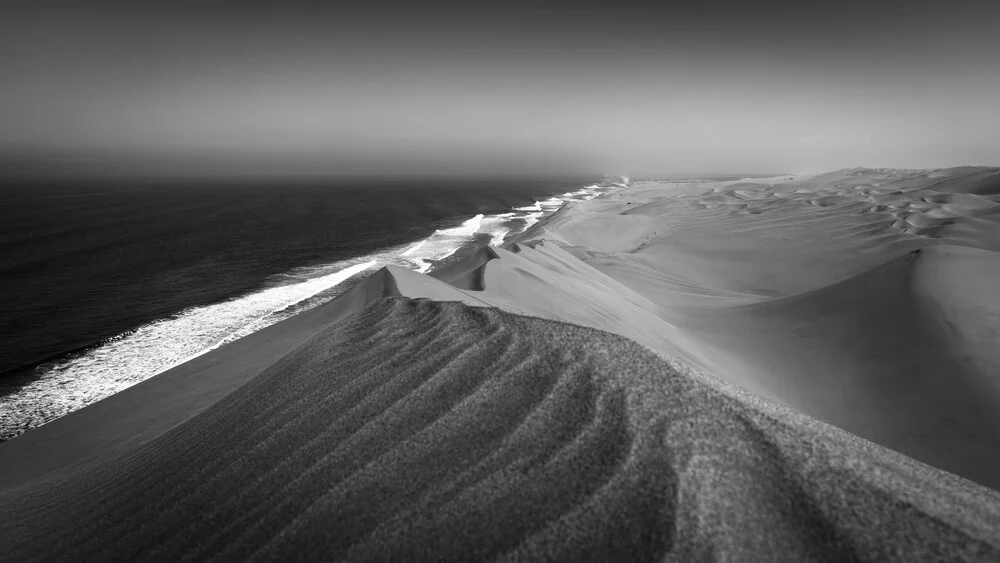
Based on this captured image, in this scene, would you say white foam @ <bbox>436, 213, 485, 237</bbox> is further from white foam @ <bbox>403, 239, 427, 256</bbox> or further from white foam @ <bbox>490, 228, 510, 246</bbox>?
white foam @ <bbox>403, 239, 427, 256</bbox>

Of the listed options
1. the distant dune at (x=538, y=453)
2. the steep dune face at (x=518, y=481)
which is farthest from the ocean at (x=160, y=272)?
the steep dune face at (x=518, y=481)

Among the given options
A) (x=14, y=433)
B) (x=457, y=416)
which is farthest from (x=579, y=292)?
(x=14, y=433)

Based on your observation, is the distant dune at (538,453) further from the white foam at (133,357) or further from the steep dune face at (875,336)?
the white foam at (133,357)

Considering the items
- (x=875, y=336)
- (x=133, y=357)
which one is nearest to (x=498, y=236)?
(x=133, y=357)

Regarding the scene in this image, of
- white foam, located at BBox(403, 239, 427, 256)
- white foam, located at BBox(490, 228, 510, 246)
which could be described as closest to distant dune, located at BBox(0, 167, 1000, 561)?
white foam, located at BBox(403, 239, 427, 256)

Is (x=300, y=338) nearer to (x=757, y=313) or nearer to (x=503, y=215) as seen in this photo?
(x=757, y=313)
